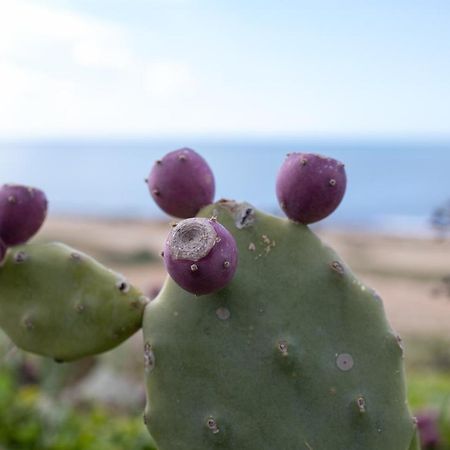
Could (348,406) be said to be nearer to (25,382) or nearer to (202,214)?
(202,214)

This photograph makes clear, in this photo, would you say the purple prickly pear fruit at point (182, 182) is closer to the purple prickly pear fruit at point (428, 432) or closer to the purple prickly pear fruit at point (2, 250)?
the purple prickly pear fruit at point (2, 250)

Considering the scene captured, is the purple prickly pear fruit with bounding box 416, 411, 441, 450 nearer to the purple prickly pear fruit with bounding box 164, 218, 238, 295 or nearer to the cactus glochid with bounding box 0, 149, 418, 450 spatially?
the cactus glochid with bounding box 0, 149, 418, 450

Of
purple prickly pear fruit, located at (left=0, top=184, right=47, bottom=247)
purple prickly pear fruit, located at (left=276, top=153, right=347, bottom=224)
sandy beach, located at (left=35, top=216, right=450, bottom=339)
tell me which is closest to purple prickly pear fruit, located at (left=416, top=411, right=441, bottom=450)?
purple prickly pear fruit, located at (left=276, top=153, right=347, bottom=224)

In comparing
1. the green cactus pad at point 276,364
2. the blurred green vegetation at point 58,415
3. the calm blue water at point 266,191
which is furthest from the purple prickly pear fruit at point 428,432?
the calm blue water at point 266,191

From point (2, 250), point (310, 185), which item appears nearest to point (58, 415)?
point (2, 250)

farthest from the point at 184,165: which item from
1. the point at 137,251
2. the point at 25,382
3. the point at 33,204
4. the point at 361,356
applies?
the point at 137,251

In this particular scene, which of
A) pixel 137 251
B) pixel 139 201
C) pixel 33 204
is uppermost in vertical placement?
pixel 33 204
